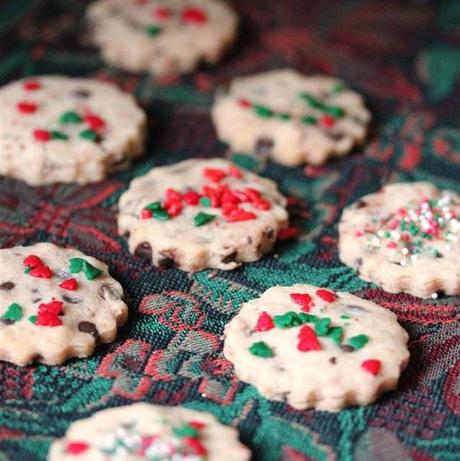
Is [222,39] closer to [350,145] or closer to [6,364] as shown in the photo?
[350,145]

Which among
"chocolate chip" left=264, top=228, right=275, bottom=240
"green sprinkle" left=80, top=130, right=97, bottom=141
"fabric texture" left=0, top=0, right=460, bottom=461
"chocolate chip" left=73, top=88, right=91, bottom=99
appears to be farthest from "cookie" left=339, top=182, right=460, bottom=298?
"chocolate chip" left=73, top=88, right=91, bottom=99

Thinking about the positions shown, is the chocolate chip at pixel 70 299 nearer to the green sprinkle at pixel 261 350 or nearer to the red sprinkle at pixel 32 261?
the red sprinkle at pixel 32 261

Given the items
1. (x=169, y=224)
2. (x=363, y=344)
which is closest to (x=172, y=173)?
(x=169, y=224)

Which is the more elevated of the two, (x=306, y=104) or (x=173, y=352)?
(x=306, y=104)

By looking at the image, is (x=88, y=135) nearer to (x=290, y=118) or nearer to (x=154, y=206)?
(x=154, y=206)

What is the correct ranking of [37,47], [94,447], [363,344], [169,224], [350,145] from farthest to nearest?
[37,47]
[350,145]
[169,224]
[363,344]
[94,447]

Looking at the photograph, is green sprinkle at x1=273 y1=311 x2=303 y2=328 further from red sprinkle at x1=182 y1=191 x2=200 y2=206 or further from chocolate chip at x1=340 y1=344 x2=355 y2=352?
red sprinkle at x1=182 y1=191 x2=200 y2=206
